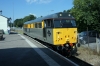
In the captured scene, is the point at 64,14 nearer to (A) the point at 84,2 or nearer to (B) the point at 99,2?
(B) the point at 99,2

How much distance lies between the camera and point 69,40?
55.5 ft

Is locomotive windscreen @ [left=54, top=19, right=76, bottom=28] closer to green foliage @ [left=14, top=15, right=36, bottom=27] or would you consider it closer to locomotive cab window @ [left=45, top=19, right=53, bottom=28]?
locomotive cab window @ [left=45, top=19, right=53, bottom=28]

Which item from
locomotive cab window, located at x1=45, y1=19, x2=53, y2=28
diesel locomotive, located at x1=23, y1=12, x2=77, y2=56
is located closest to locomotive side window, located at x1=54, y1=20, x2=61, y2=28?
diesel locomotive, located at x1=23, y1=12, x2=77, y2=56

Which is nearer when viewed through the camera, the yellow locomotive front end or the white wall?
the yellow locomotive front end

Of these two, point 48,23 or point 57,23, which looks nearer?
point 57,23

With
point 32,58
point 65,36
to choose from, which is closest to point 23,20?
point 65,36

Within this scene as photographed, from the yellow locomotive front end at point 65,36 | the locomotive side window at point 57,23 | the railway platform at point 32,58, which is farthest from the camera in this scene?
the locomotive side window at point 57,23

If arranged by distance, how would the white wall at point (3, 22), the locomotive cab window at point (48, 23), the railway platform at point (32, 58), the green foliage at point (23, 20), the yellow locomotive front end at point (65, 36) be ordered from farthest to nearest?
the green foliage at point (23, 20) < the white wall at point (3, 22) < the locomotive cab window at point (48, 23) < the yellow locomotive front end at point (65, 36) < the railway platform at point (32, 58)

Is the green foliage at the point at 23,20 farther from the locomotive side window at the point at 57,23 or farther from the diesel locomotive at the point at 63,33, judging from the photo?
the locomotive side window at the point at 57,23

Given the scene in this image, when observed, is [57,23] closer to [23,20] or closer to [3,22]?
[3,22]

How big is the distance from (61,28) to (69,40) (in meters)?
1.19

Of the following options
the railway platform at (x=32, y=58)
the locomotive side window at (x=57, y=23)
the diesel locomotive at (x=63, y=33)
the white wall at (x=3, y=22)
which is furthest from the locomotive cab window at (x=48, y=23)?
the white wall at (x=3, y=22)

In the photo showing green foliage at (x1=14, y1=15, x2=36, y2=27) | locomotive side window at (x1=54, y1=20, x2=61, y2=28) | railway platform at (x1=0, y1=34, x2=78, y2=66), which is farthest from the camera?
green foliage at (x1=14, y1=15, x2=36, y2=27)

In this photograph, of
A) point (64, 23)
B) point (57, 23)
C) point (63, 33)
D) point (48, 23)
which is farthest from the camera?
point (48, 23)
